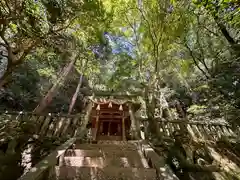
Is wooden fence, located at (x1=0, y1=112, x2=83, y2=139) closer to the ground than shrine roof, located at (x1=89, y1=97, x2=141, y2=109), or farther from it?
closer to the ground

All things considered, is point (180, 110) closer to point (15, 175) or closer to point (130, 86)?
point (130, 86)

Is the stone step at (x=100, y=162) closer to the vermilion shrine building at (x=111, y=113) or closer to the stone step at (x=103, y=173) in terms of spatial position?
the stone step at (x=103, y=173)

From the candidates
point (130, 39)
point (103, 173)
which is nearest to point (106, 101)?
point (130, 39)

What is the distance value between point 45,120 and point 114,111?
2.97m

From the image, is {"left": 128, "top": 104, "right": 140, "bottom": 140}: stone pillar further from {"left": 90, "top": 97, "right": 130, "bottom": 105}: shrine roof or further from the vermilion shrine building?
{"left": 90, "top": 97, "right": 130, "bottom": 105}: shrine roof

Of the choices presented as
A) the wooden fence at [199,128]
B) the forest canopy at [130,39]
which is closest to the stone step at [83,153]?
the forest canopy at [130,39]

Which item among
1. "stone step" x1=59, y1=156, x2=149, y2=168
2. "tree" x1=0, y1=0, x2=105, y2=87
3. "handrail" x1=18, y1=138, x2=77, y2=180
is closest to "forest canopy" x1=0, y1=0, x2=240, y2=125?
"tree" x1=0, y1=0, x2=105, y2=87

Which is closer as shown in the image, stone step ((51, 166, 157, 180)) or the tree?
stone step ((51, 166, 157, 180))

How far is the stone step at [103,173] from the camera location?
2451 millimetres

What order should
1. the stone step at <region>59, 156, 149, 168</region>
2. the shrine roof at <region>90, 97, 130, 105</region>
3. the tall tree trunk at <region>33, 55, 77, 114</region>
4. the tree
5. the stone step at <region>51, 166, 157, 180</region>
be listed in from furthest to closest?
the tall tree trunk at <region>33, 55, 77, 114</region> < the shrine roof at <region>90, 97, 130, 105</region> < the tree < the stone step at <region>59, 156, 149, 168</region> < the stone step at <region>51, 166, 157, 180</region>

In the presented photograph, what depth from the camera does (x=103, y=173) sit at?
8.20 ft

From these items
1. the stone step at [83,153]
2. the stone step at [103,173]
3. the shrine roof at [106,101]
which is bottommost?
the stone step at [103,173]

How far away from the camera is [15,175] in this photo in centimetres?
310

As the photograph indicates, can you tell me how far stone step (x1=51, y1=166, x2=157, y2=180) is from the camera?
2.45 meters
